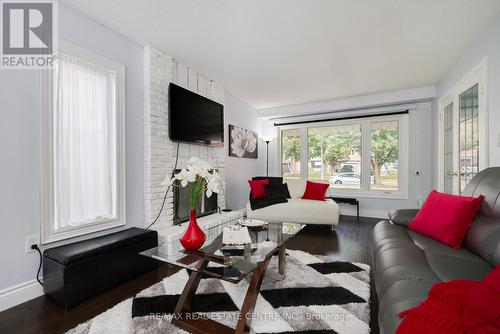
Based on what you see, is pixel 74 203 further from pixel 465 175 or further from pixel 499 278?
pixel 465 175

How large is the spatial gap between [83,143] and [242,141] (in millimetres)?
3059

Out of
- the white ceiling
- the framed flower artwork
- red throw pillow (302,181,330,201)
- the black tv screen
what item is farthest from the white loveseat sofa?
the white ceiling

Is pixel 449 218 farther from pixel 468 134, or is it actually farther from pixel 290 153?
pixel 290 153

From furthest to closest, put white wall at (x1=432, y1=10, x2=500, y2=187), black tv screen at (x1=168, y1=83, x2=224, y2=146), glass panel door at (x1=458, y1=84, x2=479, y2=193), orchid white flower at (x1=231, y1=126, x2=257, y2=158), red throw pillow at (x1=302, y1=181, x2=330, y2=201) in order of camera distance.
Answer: orchid white flower at (x1=231, y1=126, x2=257, y2=158), red throw pillow at (x1=302, y1=181, x2=330, y2=201), black tv screen at (x1=168, y1=83, x2=224, y2=146), glass panel door at (x1=458, y1=84, x2=479, y2=193), white wall at (x1=432, y1=10, x2=500, y2=187)

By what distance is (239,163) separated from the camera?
4801 mm

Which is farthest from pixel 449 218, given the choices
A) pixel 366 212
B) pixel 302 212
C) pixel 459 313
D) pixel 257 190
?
pixel 366 212

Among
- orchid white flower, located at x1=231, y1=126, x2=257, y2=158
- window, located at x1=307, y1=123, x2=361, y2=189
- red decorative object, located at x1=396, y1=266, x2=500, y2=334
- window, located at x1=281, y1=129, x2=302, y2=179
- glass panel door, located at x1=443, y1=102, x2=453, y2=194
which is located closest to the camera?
red decorative object, located at x1=396, y1=266, x2=500, y2=334

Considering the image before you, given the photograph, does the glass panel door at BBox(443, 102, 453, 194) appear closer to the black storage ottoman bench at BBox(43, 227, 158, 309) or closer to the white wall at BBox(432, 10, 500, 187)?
the white wall at BBox(432, 10, 500, 187)

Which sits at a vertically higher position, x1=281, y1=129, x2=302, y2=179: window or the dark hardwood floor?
x1=281, y1=129, x2=302, y2=179: window

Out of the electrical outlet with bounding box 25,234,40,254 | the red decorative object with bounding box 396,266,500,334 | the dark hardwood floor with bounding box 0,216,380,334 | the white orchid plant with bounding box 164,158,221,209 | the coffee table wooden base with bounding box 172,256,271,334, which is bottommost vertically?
the dark hardwood floor with bounding box 0,216,380,334

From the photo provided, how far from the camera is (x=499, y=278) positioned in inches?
29.8

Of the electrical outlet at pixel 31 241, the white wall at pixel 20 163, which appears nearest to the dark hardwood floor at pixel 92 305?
the white wall at pixel 20 163

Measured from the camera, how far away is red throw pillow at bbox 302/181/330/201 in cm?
406

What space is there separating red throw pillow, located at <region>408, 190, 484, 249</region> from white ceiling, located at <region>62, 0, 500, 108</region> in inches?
67.7
